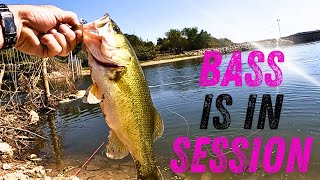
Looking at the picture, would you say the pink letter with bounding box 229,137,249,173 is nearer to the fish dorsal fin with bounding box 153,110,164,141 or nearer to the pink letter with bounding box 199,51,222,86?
the fish dorsal fin with bounding box 153,110,164,141

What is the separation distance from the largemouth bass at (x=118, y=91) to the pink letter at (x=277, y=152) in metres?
7.22

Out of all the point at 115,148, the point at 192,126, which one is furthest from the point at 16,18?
the point at 192,126

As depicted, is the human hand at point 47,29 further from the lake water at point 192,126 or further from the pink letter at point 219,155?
the pink letter at point 219,155

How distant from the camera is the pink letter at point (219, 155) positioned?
968 centimetres

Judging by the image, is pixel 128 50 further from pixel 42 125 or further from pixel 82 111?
pixel 82 111

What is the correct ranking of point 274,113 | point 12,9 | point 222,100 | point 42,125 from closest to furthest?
point 12,9
point 274,113
point 42,125
point 222,100

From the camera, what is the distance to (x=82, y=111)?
20.9 metres

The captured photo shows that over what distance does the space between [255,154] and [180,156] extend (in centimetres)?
236

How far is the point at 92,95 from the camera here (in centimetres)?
262

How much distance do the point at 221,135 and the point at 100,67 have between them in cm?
1062

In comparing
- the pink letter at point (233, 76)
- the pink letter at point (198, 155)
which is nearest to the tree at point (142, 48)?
the pink letter at point (233, 76)

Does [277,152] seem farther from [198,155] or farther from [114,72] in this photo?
[114,72]

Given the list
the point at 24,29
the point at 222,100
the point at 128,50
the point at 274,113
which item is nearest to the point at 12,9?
the point at 24,29

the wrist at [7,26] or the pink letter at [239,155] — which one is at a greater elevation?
the wrist at [7,26]
